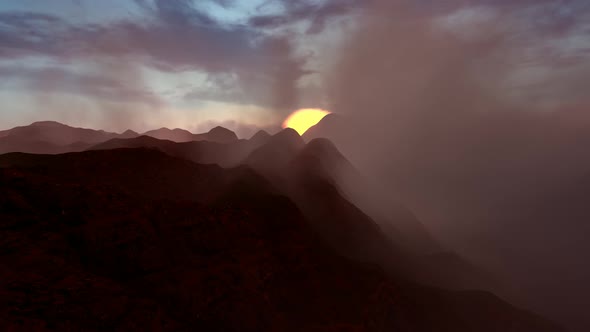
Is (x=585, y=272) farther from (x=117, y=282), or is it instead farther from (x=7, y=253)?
(x=7, y=253)

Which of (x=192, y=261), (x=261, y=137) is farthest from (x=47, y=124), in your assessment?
(x=192, y=261)

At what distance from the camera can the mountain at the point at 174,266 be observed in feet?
109

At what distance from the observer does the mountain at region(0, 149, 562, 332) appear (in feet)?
109

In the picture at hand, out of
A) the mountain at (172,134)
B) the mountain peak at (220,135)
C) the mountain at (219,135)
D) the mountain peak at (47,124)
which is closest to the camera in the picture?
the mountain peak at (220,135)

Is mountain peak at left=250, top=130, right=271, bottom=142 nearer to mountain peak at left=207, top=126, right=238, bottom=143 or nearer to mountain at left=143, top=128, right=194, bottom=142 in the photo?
mountain peak at left=207, top=126, right=238, bottom=143

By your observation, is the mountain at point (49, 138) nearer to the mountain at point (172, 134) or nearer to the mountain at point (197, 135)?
the mountain at point (172, 134)

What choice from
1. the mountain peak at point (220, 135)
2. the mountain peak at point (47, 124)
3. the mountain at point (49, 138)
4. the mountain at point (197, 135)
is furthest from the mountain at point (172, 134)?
the mountain peak at point (47, 124)

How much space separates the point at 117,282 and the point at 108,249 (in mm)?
4827

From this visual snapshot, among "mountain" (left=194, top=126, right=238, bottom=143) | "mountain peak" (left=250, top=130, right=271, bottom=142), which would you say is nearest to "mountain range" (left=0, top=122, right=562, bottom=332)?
"mountain peak" (left=250, top=130, right=271, bottom=142)

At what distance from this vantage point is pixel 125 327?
3297cm

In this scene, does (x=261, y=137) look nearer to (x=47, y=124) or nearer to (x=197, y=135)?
(x=197, y=135)

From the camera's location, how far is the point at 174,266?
42.5 metres

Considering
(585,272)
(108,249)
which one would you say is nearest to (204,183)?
(108,249)

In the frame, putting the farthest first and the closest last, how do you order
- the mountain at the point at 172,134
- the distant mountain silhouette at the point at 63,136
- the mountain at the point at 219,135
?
the mountain at the point at 172,134 < the mountain at the point at 219,135 < the distant mountain silhouette at the point at 63,136
